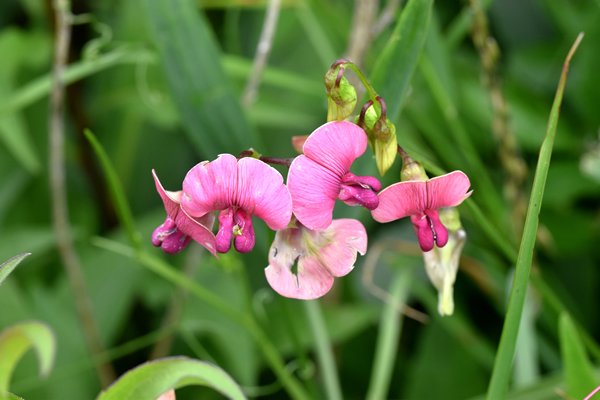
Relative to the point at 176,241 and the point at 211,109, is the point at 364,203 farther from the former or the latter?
the point at 211,109

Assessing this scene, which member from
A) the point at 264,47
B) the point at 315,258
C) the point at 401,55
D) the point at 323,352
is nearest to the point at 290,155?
the point at 264,47

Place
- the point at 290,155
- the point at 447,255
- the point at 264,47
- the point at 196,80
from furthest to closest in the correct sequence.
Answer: the point at 290,155
the point at 264,47
the point at 196,80
the point at 447,255

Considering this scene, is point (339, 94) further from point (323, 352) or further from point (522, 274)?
point (323, 352)

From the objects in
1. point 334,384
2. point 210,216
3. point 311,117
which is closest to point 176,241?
point 210,216

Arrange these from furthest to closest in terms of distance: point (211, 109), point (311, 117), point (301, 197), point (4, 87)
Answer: point (311, 117) < point (4, 87) < point (211, 109) < point (301, 197)

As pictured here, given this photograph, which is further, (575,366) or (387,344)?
(387,344)

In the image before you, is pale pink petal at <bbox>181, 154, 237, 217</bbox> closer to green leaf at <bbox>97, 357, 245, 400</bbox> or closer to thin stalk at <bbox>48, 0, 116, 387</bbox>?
green leaf at <bbox>97, 357, 245, 400</bbox>
